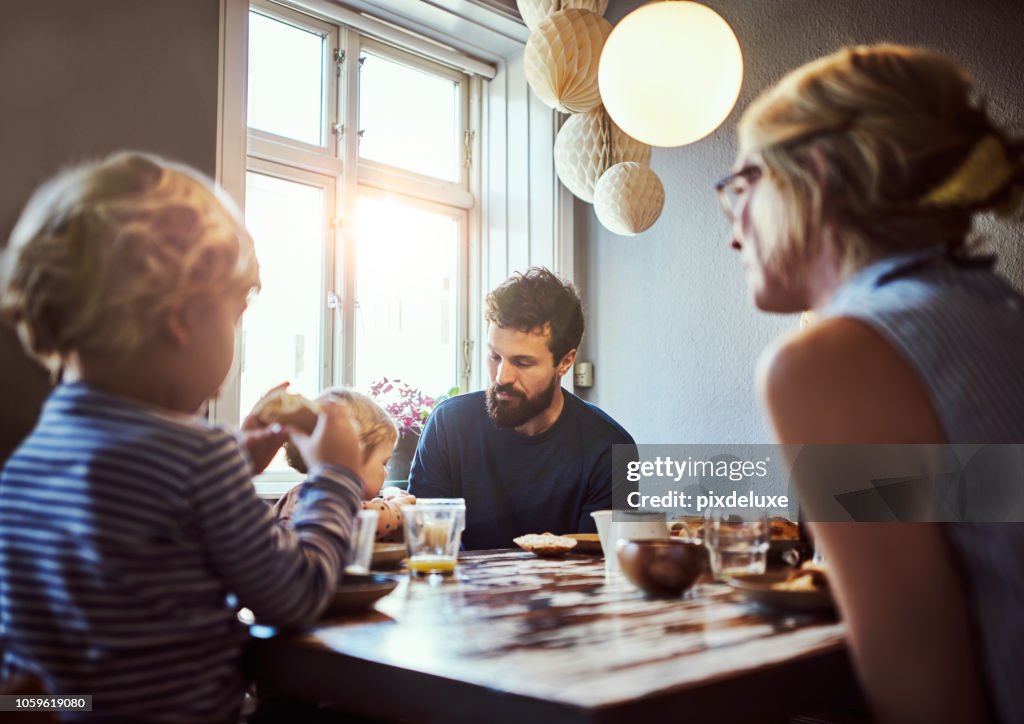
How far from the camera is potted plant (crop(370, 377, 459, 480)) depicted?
3213mm

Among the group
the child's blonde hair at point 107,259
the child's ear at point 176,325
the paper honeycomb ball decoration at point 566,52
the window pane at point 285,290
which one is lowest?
the child's ear at point 176,325

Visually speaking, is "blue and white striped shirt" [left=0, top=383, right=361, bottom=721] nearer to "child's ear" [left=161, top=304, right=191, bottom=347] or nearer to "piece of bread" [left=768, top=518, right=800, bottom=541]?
"child's ear" [left=161, top=304, right=191, bottom=347]

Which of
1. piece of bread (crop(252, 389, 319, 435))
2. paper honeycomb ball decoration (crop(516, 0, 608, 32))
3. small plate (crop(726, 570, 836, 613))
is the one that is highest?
paper honeycomb ball decoration (crop(516, 0, 608, 32))

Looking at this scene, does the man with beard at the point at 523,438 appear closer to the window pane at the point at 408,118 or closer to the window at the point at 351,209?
the window at the point at 351,209

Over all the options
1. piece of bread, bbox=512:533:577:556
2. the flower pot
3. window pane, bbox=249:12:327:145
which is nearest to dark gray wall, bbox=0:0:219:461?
window pane, bbox=249:12:327:145

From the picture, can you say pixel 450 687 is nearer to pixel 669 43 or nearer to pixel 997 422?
pixel 997 422

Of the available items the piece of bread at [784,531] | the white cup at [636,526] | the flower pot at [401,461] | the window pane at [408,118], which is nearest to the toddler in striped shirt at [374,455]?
the white cup at [636,526]

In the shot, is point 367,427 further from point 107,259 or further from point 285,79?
point 285,79

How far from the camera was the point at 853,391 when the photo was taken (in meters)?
0.79

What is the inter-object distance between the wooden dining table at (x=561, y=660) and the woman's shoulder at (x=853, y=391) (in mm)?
234

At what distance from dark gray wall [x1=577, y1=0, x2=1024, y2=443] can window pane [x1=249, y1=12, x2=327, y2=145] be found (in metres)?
1.29

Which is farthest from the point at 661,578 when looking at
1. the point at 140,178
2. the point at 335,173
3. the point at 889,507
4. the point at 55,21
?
the point at 335,173

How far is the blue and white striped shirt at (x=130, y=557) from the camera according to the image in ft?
2.59

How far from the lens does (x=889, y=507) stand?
806 mm
